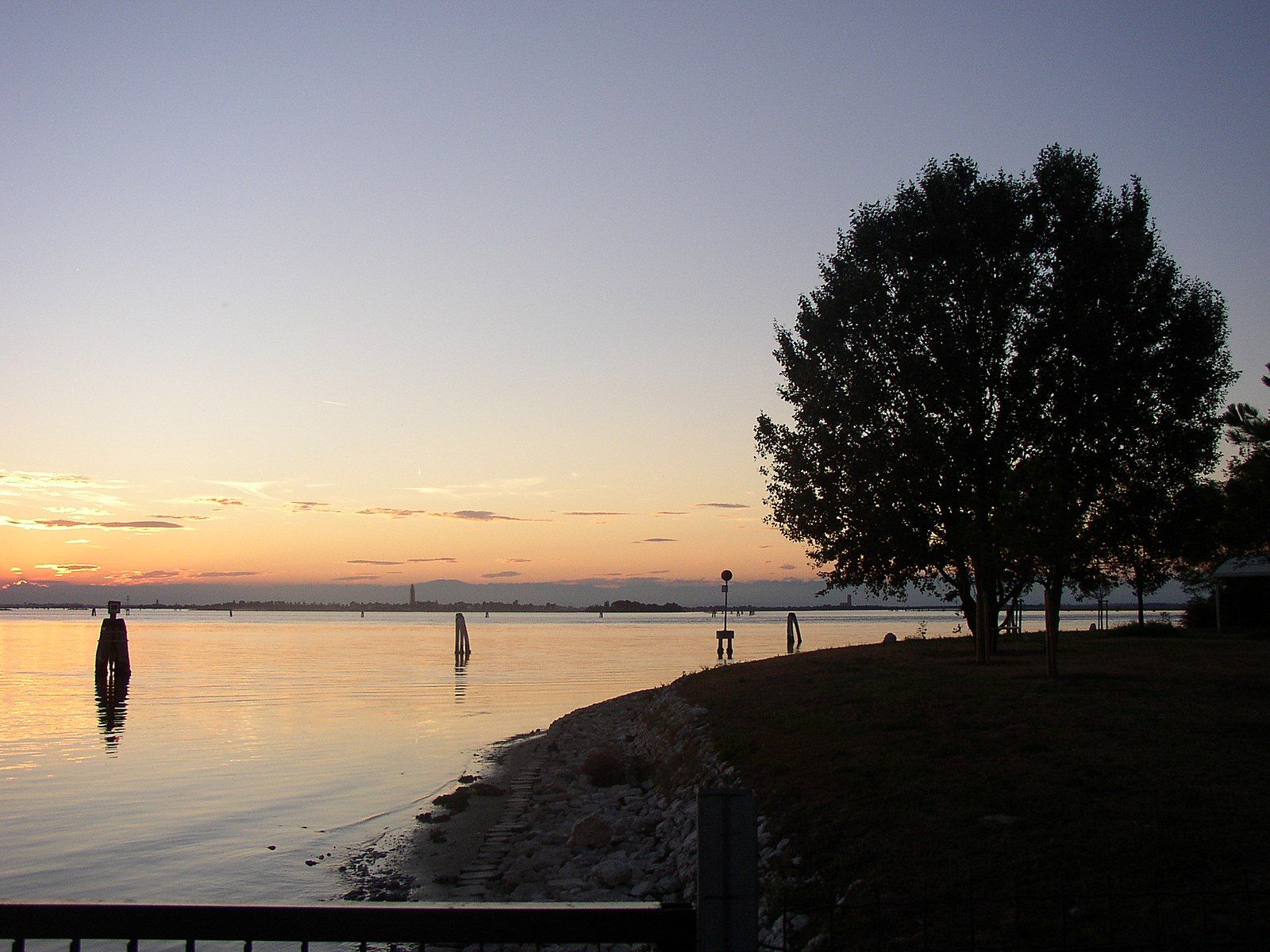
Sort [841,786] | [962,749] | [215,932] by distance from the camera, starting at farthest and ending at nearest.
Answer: [962,749], [841,786], [215,932]

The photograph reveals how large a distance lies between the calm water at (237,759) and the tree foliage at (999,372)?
1383 cm

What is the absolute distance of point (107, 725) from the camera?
3381 cm

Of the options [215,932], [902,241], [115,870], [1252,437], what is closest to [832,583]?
[902,241]

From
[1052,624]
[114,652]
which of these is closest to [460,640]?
[114,652]

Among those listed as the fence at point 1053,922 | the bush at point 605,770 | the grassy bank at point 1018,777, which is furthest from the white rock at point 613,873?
the bush at point 605,770

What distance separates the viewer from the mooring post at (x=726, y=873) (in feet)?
13.3

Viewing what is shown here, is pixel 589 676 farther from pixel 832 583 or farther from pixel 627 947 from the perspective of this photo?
pixel 627 947

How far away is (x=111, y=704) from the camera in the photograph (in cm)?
4075

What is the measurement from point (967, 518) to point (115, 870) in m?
22.7

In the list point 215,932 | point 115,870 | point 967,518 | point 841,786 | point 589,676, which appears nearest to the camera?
point 215,932

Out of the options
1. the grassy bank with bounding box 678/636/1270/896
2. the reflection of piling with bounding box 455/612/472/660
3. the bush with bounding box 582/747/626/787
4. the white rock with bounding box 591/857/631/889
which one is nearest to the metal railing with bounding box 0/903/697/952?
the grassy bank with bounding box 678/636/1270/896

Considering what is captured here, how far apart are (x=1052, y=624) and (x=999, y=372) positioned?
33.6 ft

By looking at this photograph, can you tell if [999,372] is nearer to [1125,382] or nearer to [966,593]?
[1125,382]

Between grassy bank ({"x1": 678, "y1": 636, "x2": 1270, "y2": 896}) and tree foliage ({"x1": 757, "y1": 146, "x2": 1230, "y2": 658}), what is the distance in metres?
7.53
